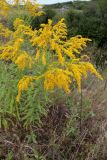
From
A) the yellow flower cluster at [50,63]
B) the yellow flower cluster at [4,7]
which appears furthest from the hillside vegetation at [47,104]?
the yellow flower cluster at [4,7]

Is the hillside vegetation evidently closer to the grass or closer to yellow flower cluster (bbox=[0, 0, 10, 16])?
the grass

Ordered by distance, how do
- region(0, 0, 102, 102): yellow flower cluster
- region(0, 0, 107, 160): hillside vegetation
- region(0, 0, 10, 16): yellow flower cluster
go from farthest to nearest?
region(0, 0, 10, 16): yellow flower cluster
region(0, 0, 107, 160): hillside vegetation
region(0, 0, 102, 102): yellow flower cluster

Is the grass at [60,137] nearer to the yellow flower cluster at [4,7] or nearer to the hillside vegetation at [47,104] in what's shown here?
the hillside vegetation at [47,104]

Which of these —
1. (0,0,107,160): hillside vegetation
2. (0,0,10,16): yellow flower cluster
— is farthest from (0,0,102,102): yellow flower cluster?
(0,0,10,16): yellow flower cluster

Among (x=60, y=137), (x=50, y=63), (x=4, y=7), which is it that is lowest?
(x=60, y=137)

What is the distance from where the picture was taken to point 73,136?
4324 millimetres

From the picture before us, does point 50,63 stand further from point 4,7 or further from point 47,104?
point 4,7

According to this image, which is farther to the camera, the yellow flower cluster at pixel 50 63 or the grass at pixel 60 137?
the grass at pixel 60 137

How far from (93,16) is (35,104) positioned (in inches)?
227

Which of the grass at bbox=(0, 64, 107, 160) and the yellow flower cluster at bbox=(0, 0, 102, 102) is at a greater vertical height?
the yellow flower cluster at bbox=(0, 0, 102, 102)

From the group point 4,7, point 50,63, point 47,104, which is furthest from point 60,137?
point 4,7

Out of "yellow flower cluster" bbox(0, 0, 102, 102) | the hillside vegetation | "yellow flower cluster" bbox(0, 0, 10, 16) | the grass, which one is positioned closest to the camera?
"yellow flower cluster" bbox(0, 0, 102, 102)

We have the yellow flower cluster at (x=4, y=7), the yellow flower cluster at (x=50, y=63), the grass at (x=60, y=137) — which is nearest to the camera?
the yellow flower cluster at (x=50, y=63)

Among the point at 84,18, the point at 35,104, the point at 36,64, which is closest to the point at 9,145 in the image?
the point at 35,104
